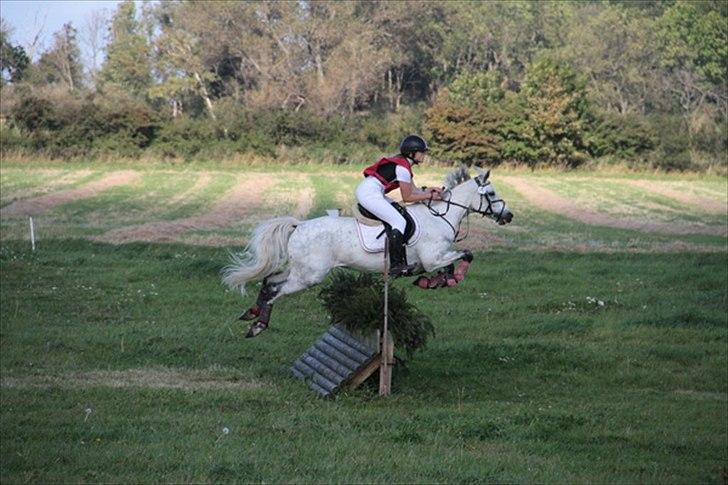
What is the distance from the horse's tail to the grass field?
127 cm

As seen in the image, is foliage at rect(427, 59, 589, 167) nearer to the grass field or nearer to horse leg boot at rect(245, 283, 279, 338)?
the grass field

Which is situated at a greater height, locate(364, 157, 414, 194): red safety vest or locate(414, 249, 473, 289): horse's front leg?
locate(364, 157, 414, 194): red safety vest

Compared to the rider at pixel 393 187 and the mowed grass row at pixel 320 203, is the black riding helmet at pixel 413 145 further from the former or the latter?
the mowed grass row at pixel 320 203

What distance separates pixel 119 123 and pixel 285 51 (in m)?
24.7

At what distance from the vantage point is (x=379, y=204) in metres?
15.1

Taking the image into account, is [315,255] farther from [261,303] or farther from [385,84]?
[385,84]

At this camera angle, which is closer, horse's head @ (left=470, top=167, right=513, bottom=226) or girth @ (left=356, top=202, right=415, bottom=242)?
girth @ (left=356, top=202, right=415, bottom=242)

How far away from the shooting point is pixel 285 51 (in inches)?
3435

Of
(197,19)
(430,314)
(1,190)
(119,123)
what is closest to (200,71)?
(197,19)

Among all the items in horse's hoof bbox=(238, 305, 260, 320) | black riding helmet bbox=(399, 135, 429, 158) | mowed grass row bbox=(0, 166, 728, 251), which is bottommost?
mowed grass row bbox=(0, 166, 728, 251)

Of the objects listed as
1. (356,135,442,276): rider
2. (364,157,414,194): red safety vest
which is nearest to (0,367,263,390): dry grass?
(356,135,442,276): rider

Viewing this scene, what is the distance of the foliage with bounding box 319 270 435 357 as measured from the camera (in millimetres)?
14688

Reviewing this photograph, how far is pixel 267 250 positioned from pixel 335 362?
1.82 metres

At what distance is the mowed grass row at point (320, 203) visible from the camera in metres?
33.2
